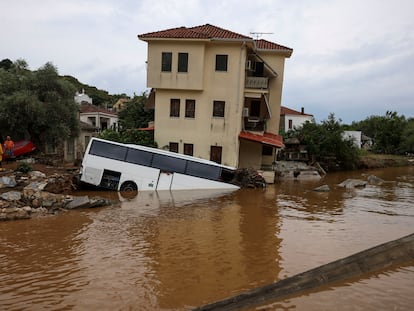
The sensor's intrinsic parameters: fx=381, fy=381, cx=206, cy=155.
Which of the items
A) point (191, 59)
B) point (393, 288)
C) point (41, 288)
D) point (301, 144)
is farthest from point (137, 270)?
point (301, 144)

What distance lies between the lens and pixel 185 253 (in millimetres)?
9500

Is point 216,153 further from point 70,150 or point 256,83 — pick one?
point 70,150

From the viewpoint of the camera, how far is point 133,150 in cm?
1992

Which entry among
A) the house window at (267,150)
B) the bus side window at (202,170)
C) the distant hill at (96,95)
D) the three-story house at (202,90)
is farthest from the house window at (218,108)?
the distant hill at (96,95)

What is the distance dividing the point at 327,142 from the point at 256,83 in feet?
43.1

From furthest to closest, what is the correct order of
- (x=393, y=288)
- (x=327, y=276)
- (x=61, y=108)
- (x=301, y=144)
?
(x=301, y=144), (x=61, y=108), (x=393, y=288), (x=327, y=276)

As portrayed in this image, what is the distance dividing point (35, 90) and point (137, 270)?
62.9ft

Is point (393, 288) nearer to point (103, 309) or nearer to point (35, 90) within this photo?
point (103, 309)

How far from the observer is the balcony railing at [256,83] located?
94.5ft

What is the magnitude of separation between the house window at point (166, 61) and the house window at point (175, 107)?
88.4 inches

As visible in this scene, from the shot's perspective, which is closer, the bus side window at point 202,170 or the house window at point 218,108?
the bus side window at point 202,170

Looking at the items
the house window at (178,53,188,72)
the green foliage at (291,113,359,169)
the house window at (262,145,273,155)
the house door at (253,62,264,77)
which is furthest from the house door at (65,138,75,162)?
the green foliage at (291,113,359,169)

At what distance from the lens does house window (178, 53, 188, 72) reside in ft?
87.2

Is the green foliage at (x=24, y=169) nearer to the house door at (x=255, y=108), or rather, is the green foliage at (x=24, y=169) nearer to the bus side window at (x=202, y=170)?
the bus side window at (x=202, y=170)
